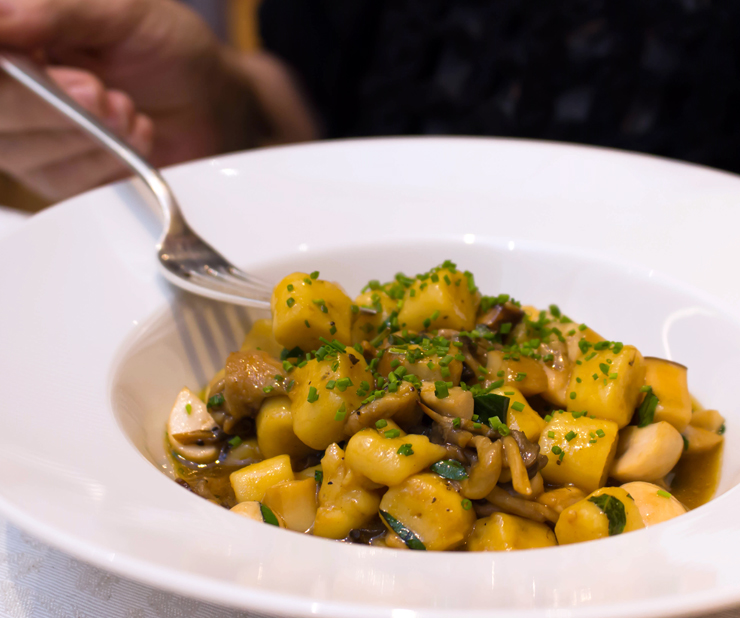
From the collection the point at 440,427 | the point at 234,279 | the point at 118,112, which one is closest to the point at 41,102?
the point at 118,112

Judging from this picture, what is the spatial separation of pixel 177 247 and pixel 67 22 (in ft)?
4.44

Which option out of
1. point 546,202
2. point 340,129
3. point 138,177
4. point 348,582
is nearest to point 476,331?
point 546,202

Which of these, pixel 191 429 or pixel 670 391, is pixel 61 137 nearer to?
pixel 191 429

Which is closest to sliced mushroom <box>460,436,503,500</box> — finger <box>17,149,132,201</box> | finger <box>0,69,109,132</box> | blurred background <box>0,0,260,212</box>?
finger <box>0,69,109,132</box>

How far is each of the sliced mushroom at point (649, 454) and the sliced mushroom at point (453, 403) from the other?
0.41 metres

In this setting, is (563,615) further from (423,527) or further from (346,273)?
(346,273)

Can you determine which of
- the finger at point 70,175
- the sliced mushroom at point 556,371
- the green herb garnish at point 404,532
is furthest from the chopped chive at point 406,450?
the finger at point 70,175

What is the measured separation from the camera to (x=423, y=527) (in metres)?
1.17

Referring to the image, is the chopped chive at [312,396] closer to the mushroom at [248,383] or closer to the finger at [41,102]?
the mushroom at [248,383]

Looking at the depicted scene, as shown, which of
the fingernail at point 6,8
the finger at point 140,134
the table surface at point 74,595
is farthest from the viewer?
the finger at point 140,134

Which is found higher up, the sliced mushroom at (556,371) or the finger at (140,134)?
the sliced mushroom at (556,371)

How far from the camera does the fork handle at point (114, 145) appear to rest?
6.16 feet

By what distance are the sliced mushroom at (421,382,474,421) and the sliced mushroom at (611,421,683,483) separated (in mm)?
411

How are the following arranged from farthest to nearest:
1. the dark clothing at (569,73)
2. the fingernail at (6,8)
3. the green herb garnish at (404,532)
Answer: the dark clothing at (569,73)
the fingernail at (6,8)
the green herb garnish at (404,532)
